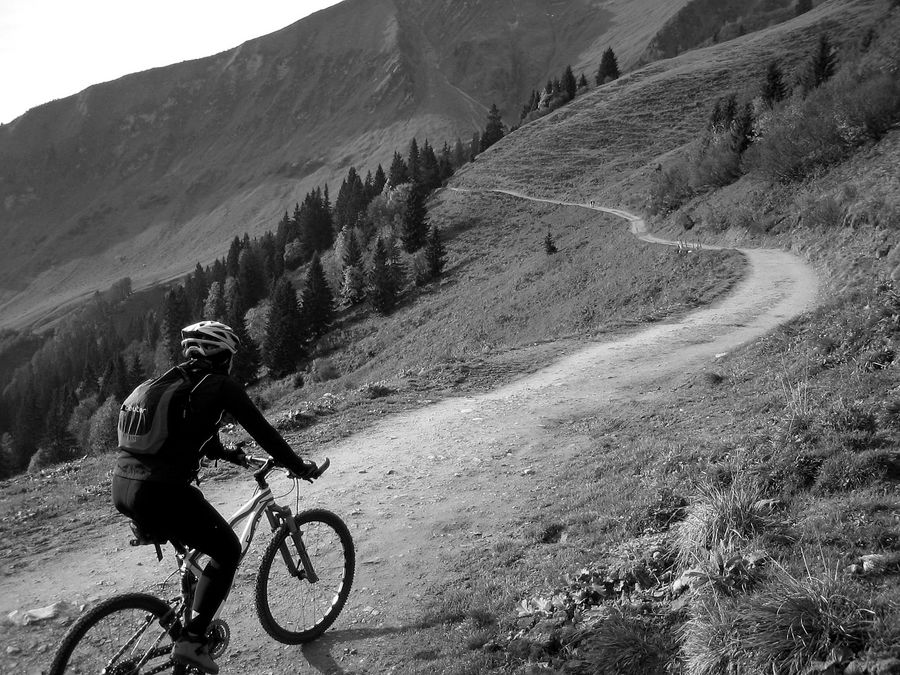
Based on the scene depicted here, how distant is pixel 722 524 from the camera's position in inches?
194

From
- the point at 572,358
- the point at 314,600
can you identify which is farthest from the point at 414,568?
the point at 572,358

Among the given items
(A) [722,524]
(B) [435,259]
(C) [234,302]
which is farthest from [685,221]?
(C) [234,302]

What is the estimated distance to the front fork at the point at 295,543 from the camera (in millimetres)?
5242

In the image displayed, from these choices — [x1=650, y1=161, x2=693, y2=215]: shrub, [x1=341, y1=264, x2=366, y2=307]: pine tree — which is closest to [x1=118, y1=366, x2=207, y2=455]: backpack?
[x1=650, y1=161, x2=693, y2=215]: shrub

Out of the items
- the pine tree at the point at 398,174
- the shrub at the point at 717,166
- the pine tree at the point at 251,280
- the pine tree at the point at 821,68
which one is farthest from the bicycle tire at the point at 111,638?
the pine tree at the point at 251,280

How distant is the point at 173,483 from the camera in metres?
4.19

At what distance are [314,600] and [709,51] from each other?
127817 millimetres

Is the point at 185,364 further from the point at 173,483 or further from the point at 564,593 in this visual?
the point at 564,593

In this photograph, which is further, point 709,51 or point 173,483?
point 709,51

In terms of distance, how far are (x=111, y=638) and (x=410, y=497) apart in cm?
480

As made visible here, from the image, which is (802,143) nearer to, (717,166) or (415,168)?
(717,166)

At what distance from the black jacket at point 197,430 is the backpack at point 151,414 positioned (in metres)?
0.05

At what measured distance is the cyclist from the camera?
163 inches

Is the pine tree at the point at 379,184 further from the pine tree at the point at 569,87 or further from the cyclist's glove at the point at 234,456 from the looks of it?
the cyclist's glove at the point at 234,456
